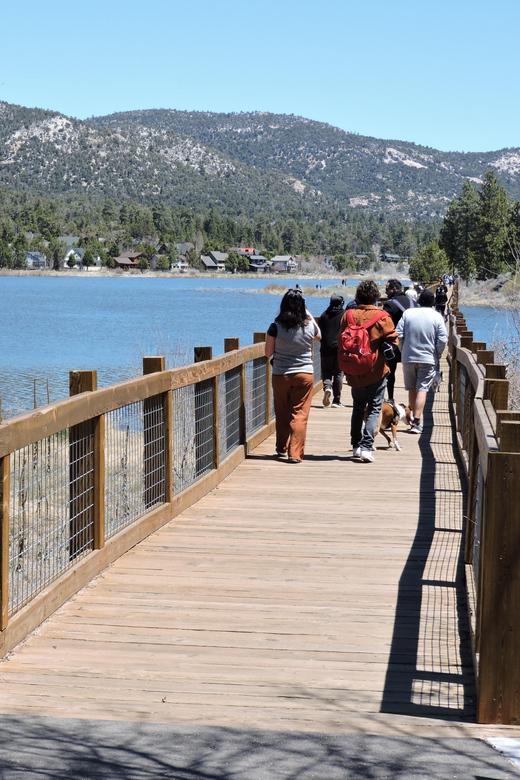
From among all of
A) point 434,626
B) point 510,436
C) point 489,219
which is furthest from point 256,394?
point 489,219

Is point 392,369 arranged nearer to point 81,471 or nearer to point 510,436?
point 81,471

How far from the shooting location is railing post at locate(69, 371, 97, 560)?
594 centimetres

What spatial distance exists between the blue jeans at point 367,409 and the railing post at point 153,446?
3487 millimetres

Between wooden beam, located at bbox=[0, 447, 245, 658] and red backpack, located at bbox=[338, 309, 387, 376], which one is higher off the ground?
red backpack, located at bbox=[338, 309, 387, 376]

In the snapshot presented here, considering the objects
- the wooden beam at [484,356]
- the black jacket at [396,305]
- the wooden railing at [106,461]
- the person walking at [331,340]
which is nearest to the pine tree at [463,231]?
the black jacket at [396,305]

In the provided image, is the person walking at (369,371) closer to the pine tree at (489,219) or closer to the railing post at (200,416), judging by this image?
the railing post at (200,416)

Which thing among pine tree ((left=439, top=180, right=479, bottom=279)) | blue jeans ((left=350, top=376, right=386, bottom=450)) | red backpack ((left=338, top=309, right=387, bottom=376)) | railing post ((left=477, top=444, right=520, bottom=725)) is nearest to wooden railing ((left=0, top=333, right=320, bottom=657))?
red backpack ((left=338, top=309, right=387, bottom=376))

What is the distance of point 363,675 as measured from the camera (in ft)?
15.2

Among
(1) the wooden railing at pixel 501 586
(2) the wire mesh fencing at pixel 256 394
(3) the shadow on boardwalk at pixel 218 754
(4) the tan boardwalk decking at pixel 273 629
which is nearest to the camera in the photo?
(3) the shadow on boardwalk at pixel 218 754

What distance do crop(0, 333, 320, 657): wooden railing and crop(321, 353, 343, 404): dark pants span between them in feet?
12.3

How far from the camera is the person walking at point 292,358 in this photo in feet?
33.9

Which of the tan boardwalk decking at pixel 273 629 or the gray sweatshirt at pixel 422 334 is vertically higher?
the gray sweatshirt at pixel 422 334

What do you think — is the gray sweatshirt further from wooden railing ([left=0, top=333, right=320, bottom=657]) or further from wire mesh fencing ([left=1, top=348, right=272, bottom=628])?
wooden railing ([left=0, top=333, right=320, bottom=657])

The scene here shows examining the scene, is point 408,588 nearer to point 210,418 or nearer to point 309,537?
point 309,537
